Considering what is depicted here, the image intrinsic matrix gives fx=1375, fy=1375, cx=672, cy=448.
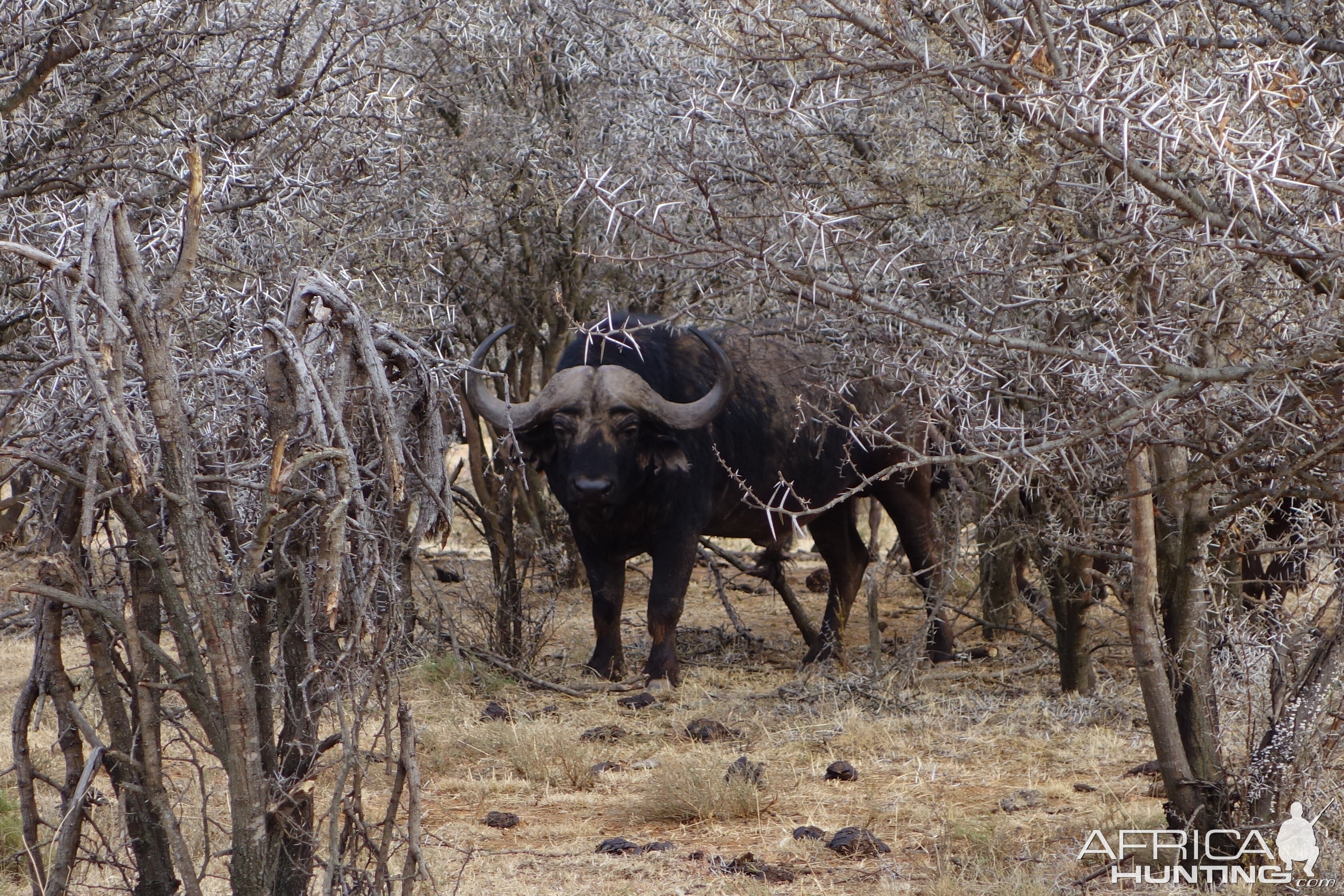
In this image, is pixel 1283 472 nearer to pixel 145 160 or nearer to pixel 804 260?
pixel 804 260

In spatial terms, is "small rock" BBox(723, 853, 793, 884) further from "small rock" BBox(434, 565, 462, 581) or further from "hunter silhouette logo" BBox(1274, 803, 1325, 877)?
"small rock" BBox(434, 565, 462, 581)

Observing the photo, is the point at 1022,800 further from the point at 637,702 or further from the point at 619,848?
the point at 637,702

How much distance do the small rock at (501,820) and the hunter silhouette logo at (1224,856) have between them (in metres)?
2.18

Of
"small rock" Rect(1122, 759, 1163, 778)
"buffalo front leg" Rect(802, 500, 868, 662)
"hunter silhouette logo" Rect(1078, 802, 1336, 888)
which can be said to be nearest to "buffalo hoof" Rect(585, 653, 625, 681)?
"buffalo front leg" Rect(802, 500, 868, 662)

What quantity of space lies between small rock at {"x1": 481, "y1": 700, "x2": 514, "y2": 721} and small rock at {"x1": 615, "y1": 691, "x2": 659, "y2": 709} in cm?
63

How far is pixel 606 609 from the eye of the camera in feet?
27.5

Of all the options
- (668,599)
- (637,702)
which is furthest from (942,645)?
(637,702)

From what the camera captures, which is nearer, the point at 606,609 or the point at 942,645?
the point at 606,609

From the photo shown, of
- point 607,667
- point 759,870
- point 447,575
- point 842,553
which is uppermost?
point 842,553

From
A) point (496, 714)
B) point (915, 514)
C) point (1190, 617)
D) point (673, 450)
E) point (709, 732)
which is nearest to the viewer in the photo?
point (1190, 617)

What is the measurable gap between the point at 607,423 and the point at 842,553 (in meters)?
2.33

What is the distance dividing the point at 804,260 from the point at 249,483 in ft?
5.22

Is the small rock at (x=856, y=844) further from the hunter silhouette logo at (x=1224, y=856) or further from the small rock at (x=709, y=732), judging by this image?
the small rock at (x=709, y=732)

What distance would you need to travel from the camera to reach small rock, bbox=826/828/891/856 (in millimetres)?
4844
